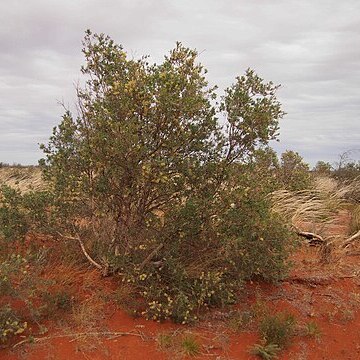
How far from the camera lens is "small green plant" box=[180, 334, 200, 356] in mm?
4615

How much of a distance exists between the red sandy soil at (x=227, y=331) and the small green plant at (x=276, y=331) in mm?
92

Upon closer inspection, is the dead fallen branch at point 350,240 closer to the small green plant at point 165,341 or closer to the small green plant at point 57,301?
the small green plant at point 165,341

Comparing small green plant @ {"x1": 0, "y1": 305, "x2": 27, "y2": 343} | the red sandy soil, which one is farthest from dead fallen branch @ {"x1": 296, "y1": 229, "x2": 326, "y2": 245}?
small green plant @ {"x1": 0, "y1": 305, "x2": 27, "y2": 343}

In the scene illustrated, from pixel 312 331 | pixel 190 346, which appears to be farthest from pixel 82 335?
pixel 312 331

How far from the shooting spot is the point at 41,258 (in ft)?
17.0

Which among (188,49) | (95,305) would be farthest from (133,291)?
(188,49)

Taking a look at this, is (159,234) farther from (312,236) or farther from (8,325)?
(312,236)

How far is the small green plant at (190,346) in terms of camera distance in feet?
15.1

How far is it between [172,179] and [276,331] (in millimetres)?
1972

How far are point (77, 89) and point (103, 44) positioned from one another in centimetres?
70

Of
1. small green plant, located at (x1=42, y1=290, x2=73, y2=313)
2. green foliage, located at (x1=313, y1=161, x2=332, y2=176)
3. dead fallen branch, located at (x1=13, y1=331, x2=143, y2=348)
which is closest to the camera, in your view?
dead fallen branch, located at (x1=13, y1=331, x2=143, y2=348)

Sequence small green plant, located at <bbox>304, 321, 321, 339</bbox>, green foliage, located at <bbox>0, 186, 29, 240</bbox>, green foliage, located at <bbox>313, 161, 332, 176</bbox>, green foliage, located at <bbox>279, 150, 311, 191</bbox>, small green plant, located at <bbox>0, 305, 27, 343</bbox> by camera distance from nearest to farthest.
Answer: small green plant, located at <bbox>0, 305, 27, 343</bbox> < small green plant, located at <bbox>304, 321, 321, 339</bbox> < green foliage, located at <bbox>0, 186, 29, 240</bbox> < green foliage, located at <bbox>279, 150, 311, 191</bbox> < green foliage, located at <bbox>313, 161, 332, 176</bbox>

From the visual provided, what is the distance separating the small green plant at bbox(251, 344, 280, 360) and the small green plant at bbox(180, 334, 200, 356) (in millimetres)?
572

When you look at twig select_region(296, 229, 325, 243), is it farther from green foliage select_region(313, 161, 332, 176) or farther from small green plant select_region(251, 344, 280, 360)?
green foliage select_region(313, 161, 332, 176)
